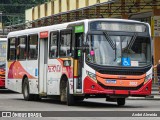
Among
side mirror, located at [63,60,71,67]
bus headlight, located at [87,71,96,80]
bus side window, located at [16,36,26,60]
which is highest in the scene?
bus side window, located at [16,36,26,60]

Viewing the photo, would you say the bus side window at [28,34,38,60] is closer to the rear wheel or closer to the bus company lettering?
the bus company lettering

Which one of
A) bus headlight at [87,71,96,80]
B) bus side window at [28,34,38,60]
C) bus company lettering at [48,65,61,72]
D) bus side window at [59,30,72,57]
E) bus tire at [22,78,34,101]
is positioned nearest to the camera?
bus headlight at [87,71,96,80]

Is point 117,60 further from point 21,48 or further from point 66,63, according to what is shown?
point 21,48

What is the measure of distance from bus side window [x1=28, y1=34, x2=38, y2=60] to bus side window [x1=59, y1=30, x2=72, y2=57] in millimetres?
3229

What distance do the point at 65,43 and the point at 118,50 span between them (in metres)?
2.42

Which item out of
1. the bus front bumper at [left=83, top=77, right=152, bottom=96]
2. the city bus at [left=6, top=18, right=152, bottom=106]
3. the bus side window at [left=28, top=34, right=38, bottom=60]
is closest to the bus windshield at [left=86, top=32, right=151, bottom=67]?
the city bus at [left=6, top=18, right=152, bottom=106]

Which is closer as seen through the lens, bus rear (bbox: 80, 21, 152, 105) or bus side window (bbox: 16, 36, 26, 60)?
bus rear (bbox: 80, 21, 152, 105)

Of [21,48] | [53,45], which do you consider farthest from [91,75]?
[21,48]

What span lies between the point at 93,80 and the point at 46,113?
11.1ft

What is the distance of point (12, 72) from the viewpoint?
32.9 m

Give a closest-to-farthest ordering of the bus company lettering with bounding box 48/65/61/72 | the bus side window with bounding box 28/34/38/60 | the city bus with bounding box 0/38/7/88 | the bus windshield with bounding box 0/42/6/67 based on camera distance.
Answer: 1. the bus company lettering with bounding box 48/65/61/72
2. the bus side window with bounding box 28/34/38/60
3. the city bus with bounding box 0/38/7/88
4. the bus windshield with bounding box 0/42/6/67

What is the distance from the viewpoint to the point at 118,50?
24.3m

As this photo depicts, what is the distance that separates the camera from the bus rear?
2391 cm

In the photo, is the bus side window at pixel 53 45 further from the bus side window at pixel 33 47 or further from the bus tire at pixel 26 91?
the bus tire at pixel 26 91
